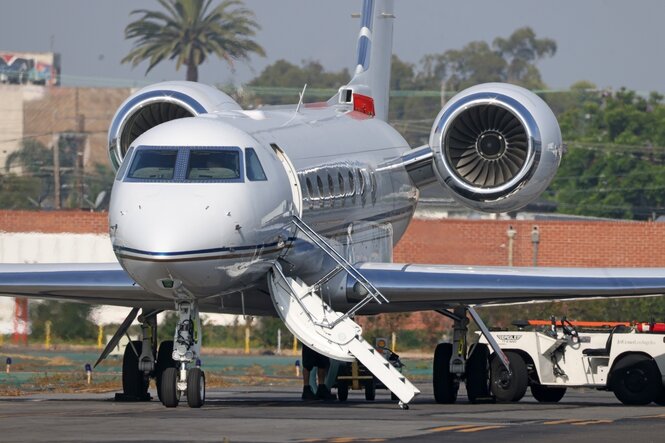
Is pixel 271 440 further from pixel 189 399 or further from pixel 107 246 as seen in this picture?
pixel 107 246

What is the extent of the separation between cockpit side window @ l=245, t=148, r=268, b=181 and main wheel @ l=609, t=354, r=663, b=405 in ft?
24.3

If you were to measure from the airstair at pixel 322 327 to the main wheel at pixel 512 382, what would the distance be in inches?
173

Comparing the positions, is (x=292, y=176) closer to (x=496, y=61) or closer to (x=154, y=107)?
(x=154, y=107)

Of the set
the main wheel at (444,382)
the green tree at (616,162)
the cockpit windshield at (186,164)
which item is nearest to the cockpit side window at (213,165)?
the cockpit windshield at (186,164)

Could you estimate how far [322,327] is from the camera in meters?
20.9

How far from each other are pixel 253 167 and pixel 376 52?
41.5 ft

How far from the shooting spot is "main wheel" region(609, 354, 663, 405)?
24.1 meters

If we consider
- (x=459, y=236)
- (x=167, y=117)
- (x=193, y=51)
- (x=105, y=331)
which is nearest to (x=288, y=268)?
(x=167, y=117)

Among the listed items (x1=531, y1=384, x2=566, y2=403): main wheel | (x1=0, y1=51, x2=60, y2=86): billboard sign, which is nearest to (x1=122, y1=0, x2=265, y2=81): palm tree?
(x1=0, y1=51, x2=60, y2=86): billboard sign

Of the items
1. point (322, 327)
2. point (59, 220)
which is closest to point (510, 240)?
point (59, 220)

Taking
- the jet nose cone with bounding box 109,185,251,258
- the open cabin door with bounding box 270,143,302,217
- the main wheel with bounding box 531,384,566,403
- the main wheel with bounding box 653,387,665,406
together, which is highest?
the open cabin door with bounding box 270,143,302,217

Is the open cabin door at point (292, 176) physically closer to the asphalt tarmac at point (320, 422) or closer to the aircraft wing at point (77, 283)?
the aircraft wing at point (77, 283)

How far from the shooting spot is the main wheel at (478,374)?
80.2ft

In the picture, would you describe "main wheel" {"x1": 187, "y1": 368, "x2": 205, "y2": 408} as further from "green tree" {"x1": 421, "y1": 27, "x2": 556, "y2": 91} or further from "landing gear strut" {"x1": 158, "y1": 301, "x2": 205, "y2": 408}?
"green tree" {"x1": 421, "y1": 27, "x2": 556, "y2": 91}
